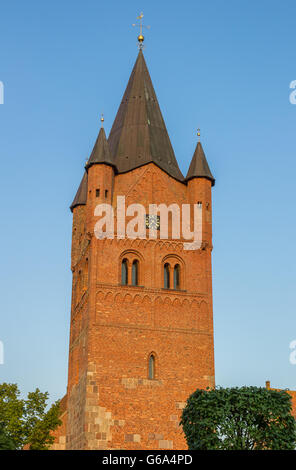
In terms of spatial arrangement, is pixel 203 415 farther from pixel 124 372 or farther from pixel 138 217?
pixel 138 217

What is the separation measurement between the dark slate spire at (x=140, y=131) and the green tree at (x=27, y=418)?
1504 cm

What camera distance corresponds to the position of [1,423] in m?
36.2

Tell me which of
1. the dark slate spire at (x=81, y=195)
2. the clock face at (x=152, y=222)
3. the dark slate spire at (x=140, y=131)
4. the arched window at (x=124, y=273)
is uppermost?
the dark slate spire at (x=140, y=131)

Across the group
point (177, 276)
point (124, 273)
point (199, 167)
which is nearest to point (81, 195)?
point (199, 167)

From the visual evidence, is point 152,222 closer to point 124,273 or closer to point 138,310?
point 124,273

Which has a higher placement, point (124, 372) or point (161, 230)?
point (161, 230)

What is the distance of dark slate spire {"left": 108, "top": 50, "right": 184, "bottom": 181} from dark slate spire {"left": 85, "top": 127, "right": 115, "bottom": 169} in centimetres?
119

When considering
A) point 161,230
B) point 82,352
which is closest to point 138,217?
point 161,230

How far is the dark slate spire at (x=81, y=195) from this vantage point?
50531mm

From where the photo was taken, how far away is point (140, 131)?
159ft

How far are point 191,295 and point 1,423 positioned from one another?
13326mm

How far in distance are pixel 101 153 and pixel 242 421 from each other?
20.4 m

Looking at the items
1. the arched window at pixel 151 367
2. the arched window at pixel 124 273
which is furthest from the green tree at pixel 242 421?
the arched window at pixel 124 273

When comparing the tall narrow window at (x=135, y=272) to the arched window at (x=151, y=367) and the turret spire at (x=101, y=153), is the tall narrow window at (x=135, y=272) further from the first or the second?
the turret spire at (x=101, y=153)
